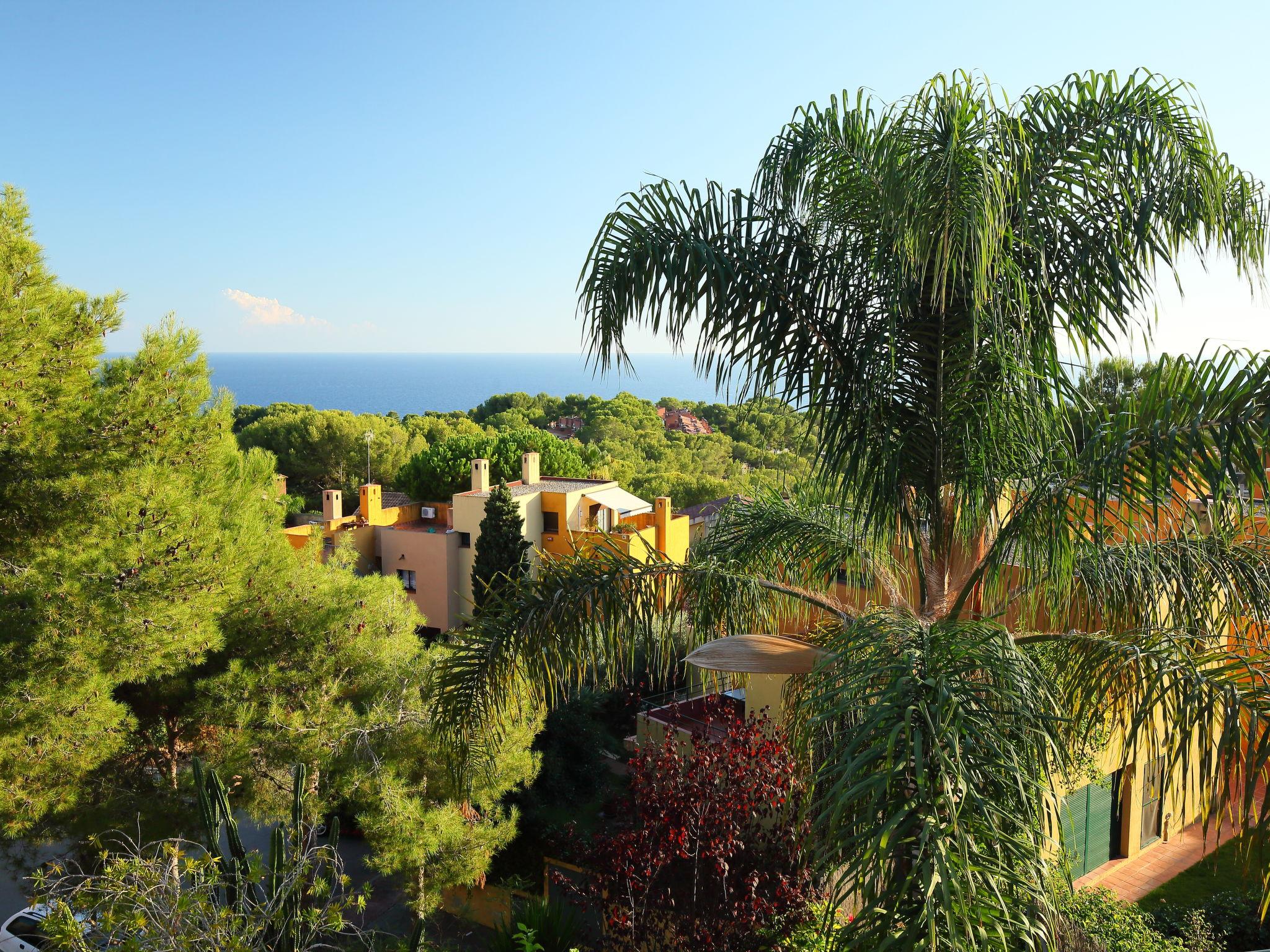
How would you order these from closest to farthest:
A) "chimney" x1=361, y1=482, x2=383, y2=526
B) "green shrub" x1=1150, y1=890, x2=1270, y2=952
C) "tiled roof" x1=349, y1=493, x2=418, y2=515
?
"green shrub" x1=1150, y1=890, x2=1270, y2=952, "chimney" x1=361, y1=482, x2=383, y2=526, "tiled roof" x1=349, y1=493, x2=418, y2=515

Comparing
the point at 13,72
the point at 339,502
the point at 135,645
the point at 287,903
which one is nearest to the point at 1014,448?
the point at 287,903

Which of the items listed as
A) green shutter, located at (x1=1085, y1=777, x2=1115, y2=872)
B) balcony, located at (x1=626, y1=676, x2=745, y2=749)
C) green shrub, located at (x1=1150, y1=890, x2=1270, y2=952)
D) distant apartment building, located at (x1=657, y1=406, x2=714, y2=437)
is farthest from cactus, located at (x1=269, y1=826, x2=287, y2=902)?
distant apartment building, located at (x1=657, y1=406, x2=714, y2=437)

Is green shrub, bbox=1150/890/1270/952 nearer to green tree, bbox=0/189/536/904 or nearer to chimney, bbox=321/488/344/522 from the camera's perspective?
green tree, bbox=0/189/536/904

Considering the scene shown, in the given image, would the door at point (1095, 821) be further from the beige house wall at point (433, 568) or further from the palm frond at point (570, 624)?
the beige house wall at point (433, 568)

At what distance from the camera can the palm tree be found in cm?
297

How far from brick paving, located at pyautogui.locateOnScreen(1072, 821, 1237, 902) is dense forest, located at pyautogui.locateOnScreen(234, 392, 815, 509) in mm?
6203

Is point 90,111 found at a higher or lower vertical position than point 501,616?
higher

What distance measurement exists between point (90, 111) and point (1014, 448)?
2897 cm

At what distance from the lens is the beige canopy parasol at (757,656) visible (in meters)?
4.38

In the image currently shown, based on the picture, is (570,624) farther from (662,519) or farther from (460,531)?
(460,531)

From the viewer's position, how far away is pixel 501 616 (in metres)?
5.05

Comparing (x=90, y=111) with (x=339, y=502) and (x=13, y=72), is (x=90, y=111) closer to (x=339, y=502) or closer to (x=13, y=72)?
Result: (x=13, y=72)

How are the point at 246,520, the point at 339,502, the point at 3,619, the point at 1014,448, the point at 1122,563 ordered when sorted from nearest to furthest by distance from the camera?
the point at 1014,448
the point at 1122,563
the point at 3,619
the point at 246,520
the point at 339,502

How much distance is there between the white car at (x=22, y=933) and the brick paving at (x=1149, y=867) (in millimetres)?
10708
